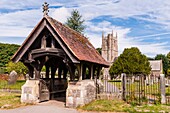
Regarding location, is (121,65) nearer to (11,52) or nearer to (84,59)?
(11,52)

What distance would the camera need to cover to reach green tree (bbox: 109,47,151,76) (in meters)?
50.3

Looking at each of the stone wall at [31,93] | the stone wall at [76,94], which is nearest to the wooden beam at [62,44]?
the stone wall at [76,94]

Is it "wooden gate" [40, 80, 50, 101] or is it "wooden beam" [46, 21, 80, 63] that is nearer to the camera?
"wooden beam" [46, 21, 80, 63]

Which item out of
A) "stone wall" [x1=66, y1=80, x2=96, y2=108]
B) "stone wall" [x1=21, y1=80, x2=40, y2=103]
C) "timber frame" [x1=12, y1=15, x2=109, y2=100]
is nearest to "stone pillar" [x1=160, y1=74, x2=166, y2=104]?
"timber frame" [x1=12, y1=15, x2=109, y2=100]

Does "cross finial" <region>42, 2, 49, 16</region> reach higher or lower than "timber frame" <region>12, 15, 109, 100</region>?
higher

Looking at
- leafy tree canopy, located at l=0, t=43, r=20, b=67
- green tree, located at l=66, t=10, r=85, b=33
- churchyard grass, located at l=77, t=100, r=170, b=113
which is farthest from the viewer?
leafy tree canopy, located at l=0, t=43, r=20, b=67

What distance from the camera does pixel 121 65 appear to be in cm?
5184

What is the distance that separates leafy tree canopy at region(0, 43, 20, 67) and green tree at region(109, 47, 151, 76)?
3027 cm

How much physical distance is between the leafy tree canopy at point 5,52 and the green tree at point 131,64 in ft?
99.3

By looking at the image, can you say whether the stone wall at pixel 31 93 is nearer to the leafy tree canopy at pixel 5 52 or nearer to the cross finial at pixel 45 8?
the cross finial at pixel 45 8

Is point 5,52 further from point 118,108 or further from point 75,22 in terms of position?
point 118,108

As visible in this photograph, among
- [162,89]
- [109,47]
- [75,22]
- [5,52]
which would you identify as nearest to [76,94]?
[162,89]

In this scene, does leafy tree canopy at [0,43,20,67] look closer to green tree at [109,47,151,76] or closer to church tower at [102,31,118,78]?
green tree at [109,47,151,76]

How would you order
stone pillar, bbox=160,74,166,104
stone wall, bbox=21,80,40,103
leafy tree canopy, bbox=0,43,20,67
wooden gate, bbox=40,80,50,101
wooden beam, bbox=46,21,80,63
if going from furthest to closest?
leafy tree canopy, bbox=0,43,20,67
wooden gate, bbox=40,80,50,101
stone wall, bbox=21,80,40,103
stone pillar, bbox=160,74,166,104
wooden beam, bbox=46,21,80,63
